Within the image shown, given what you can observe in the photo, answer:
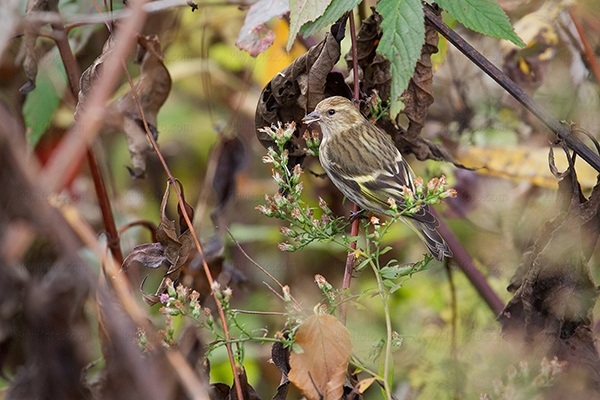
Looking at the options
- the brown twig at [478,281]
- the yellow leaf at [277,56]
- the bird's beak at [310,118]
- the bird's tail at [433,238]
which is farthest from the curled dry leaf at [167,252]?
the yellow leaf at [277,56]

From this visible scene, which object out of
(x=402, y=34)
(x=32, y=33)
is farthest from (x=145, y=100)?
(x=402, y=34)

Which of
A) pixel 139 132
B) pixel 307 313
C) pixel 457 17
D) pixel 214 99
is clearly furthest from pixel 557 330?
pixel 214 99

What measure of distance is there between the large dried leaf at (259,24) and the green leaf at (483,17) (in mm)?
644

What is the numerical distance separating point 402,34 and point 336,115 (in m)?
0.79

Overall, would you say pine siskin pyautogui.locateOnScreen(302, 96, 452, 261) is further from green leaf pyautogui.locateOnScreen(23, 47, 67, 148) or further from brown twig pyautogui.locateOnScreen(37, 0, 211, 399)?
brown twig pyautogui.locateOnScreen(37, 0, 211, 399)

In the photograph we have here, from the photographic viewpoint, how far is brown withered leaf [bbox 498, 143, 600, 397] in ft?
6.41

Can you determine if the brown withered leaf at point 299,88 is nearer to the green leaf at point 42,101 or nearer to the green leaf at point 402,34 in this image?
the green leaf at point 402,34

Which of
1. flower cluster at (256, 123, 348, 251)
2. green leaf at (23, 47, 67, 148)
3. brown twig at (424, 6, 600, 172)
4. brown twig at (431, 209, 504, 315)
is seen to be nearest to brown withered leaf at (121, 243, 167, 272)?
flower cluster at (256, 123, 348, 251)

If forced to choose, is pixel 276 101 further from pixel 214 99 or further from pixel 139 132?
pixel 214 99

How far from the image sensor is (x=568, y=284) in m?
1.96

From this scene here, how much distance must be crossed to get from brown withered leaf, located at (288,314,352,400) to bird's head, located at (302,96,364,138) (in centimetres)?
93

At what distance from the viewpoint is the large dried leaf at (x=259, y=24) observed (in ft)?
7.02

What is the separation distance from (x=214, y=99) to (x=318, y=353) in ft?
10.8

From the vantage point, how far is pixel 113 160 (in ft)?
13.9
